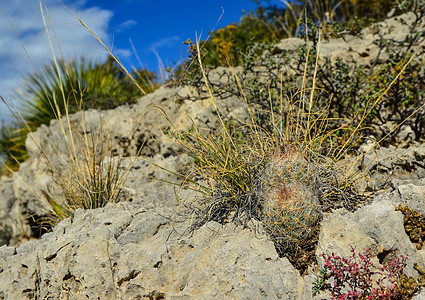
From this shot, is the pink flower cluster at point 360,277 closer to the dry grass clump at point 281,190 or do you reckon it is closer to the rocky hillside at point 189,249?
the rocky hillside at point 189,249

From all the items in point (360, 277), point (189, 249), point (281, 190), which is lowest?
point (360, 277)

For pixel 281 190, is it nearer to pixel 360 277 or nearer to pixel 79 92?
pixel 360 277

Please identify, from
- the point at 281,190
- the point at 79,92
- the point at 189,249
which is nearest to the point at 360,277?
the point at 281,190

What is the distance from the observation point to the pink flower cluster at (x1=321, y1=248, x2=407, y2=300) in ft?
8.61

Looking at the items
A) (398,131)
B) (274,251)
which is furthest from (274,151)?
(398,131)

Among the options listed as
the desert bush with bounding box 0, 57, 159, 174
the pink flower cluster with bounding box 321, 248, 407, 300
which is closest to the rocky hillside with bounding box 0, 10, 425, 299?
the pink flower cluster with bounding box 321, 248, 407, 300

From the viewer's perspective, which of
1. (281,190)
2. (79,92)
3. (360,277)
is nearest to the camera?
(360,277)

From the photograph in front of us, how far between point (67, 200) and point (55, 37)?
200 centimetres

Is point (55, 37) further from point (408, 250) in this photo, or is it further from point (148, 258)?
point (408, 250)

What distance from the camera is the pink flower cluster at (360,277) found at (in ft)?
8.61

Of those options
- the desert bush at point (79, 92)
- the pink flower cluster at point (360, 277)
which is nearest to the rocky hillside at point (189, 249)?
the pink flower cluster at point (360, 277)

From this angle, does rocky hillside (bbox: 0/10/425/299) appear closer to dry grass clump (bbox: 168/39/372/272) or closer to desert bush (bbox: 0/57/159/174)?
dry grass clump (bbox: 168/39/372/272)

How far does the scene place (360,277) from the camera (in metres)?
2.66

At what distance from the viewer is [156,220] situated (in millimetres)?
3467
